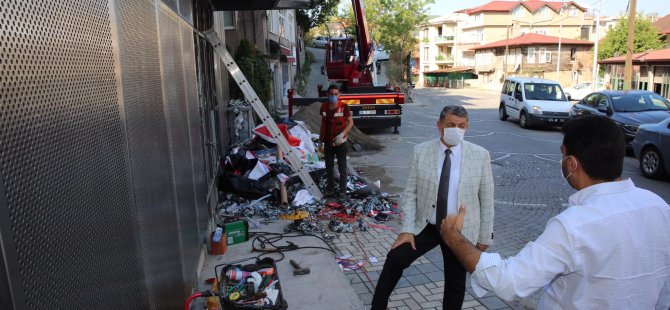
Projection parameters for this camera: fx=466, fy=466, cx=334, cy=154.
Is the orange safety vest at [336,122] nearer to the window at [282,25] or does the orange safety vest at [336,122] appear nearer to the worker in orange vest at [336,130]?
the worker in orange vest at [336,130]

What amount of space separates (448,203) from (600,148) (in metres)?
1.77

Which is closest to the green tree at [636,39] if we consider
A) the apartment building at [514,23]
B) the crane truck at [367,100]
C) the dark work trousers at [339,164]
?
the apartment building at [514,23]

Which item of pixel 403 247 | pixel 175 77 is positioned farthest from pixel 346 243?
pixel 175 77

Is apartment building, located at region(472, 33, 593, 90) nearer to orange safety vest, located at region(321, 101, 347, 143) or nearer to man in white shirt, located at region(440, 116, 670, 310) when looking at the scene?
orange safety vest, located at region(321, 101, 347, 143)

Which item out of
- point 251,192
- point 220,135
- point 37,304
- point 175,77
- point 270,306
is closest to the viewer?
point 37,304

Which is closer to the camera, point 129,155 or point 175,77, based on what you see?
point 129,155

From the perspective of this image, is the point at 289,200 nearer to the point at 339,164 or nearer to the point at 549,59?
the point at 339,164

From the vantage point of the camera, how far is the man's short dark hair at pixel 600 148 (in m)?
1.94

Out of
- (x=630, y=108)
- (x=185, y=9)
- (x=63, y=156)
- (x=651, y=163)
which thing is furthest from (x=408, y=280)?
(x=630, y=108)

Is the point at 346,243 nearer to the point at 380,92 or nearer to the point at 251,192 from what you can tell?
the point at 251,192

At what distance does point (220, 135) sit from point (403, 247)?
20.0 feet

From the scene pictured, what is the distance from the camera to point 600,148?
1.94 m

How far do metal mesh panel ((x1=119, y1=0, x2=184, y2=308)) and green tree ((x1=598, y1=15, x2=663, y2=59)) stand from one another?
52.0 m

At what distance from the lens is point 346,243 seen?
6.18 metres
